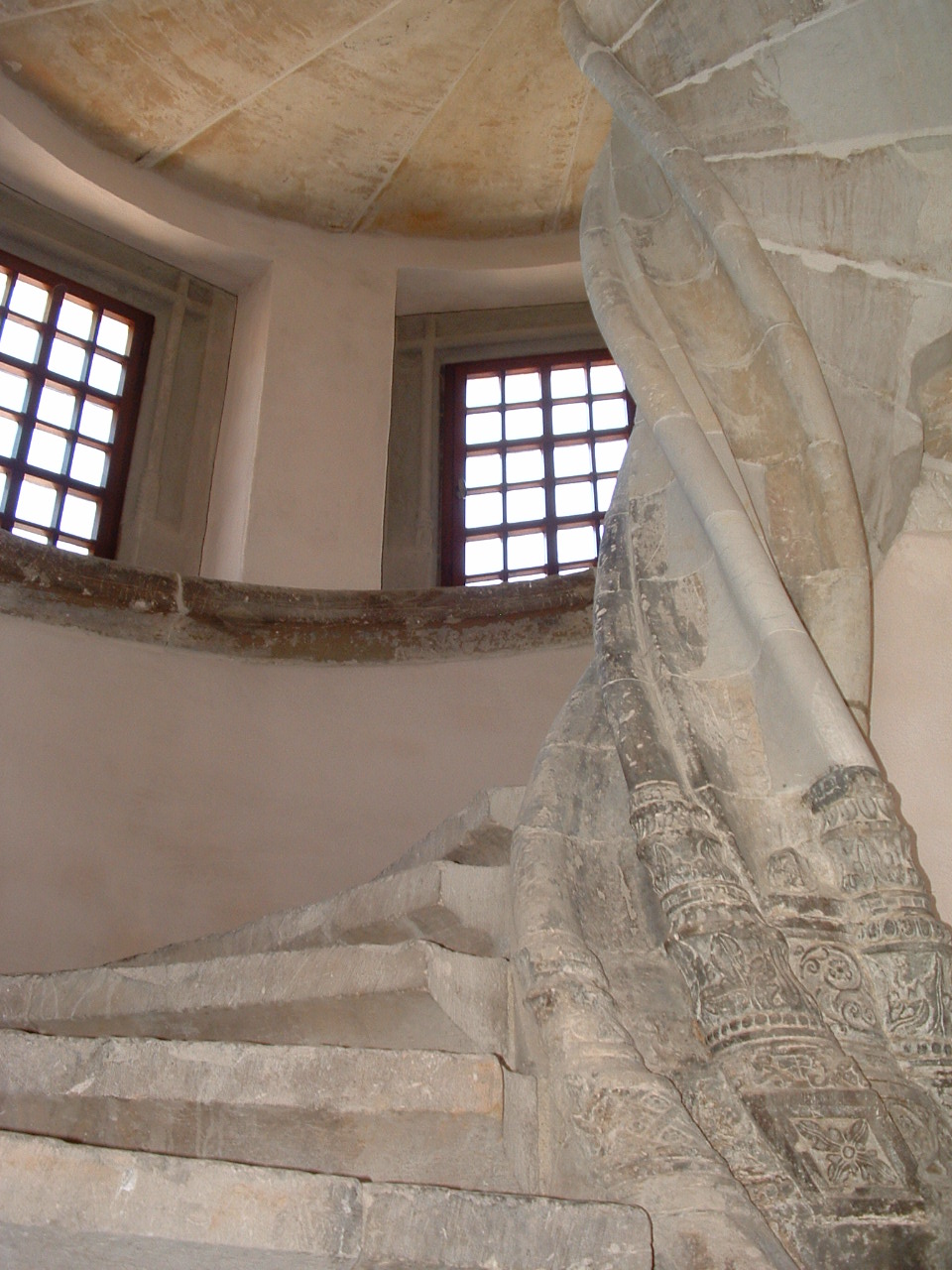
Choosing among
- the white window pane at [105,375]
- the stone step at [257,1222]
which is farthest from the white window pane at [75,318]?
the stone step at [257,1222]

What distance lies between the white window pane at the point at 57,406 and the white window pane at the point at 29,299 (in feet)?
1.27

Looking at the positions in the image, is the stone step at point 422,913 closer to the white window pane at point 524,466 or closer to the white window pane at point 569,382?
the white window pane at point 524,466

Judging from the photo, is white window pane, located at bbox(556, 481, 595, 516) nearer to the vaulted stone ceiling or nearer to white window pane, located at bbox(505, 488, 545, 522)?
white window pane, located at bbox(505, 488, 545, 522)

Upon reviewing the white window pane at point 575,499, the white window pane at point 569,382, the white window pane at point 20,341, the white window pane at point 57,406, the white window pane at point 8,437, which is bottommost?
the white window pane at point 8,437

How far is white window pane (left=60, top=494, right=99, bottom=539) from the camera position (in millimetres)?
5535

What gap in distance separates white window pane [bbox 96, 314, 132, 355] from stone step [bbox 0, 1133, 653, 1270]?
5413 mm

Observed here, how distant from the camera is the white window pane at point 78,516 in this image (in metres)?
5.54

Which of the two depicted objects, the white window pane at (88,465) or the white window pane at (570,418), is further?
the white window pane at (570,418)

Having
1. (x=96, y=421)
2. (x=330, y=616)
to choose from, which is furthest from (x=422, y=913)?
(x=96, y=421)

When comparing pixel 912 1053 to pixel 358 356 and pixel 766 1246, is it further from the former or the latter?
pixel 358 356

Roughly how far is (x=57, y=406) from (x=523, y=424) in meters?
2.38

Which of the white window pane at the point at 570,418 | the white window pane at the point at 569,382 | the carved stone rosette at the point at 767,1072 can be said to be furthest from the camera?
the white window pane at the point at 569,382

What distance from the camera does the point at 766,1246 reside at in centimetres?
138

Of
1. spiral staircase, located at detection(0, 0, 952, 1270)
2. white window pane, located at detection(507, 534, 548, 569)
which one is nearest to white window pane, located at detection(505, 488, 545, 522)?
white window pane, located at detection(507, 534, 548, 569)
